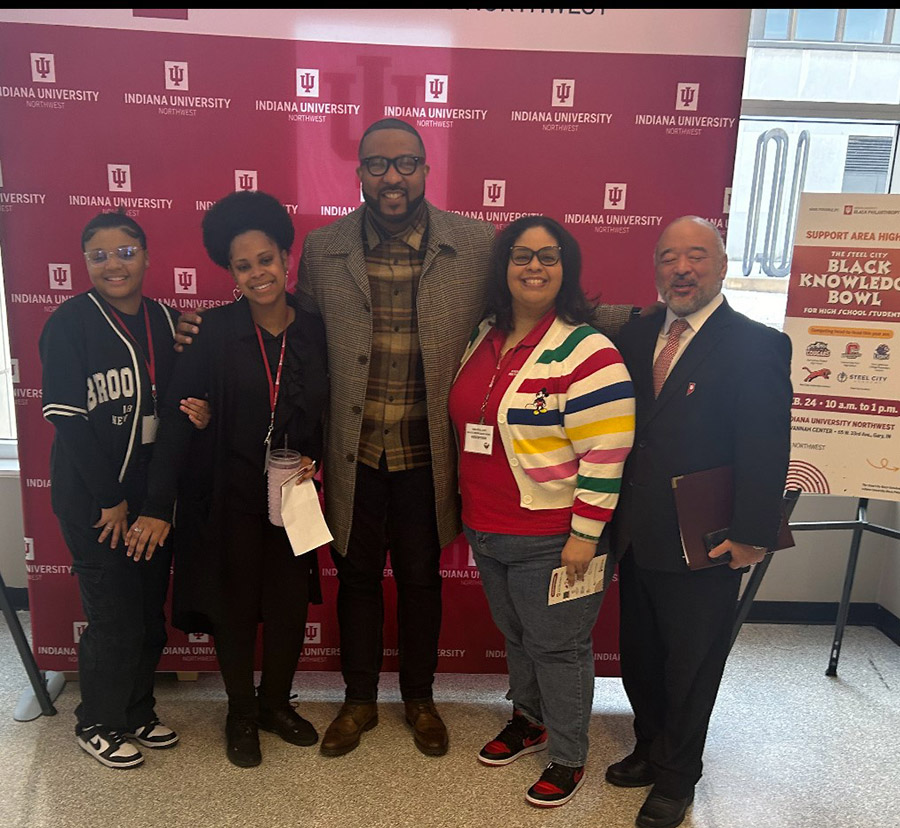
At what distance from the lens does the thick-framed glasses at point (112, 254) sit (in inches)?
81.3

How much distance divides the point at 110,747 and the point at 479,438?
1.57 meters

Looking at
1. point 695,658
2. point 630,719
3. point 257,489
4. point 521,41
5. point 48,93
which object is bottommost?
point 630,719

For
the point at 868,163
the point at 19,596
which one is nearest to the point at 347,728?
the point at 19,596

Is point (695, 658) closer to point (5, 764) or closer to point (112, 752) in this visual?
point (112, 752)

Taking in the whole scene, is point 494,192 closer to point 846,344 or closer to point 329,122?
point 329,122

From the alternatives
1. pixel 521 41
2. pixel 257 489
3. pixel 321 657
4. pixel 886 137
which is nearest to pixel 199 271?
pixel 257 489

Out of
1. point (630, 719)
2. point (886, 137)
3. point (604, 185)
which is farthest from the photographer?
point (886, 137)

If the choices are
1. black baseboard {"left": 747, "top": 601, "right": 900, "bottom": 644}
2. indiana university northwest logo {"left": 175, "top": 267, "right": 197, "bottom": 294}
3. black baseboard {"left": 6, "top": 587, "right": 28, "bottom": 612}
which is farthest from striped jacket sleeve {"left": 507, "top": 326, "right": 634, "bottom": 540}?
black baseboard {"left": 6, "top": 587, "right": 28, "bottom": 612}

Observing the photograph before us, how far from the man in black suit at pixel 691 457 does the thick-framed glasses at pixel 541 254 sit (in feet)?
0.89

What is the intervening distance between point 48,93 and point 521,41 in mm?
1567

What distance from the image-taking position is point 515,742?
2355 mm

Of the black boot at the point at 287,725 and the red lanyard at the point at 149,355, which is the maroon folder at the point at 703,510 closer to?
the black boot at the point at 287,725

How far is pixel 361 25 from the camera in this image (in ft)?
7.72

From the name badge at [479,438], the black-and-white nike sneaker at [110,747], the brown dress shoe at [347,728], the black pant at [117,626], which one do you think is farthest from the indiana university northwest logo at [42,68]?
the brown dress shoe at [347,728]
